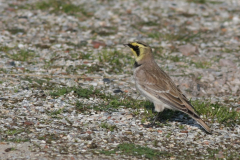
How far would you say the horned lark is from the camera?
682 cm

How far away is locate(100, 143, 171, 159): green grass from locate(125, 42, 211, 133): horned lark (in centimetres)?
106

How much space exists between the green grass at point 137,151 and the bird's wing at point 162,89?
1085mm

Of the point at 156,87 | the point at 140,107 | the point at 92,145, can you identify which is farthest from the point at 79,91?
the point at 92,145

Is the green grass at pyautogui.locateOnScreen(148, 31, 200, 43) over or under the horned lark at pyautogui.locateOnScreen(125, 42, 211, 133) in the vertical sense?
over

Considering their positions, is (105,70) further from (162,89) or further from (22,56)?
(162,89)

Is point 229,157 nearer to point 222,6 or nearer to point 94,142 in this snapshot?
point 94,142

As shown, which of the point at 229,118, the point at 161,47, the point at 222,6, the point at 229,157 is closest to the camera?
the point at 229,157

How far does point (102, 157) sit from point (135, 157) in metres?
0.49

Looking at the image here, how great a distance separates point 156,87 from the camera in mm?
7164


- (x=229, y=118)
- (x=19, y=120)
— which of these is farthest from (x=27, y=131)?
(x=229, y=118)

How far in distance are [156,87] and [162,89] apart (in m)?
0.11

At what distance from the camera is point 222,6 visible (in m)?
13.6

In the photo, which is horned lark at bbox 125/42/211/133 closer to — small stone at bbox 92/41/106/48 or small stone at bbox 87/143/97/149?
small stone at bbox 87/143/97/149

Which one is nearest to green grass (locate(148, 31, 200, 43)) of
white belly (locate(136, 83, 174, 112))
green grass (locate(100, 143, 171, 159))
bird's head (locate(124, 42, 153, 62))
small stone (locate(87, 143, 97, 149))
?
bird's head (locate(124, 42, 153, 62))
